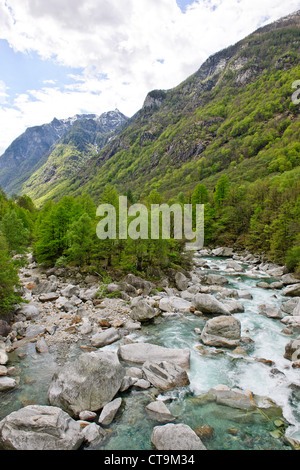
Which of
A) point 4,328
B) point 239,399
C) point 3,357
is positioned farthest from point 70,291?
point 239,399

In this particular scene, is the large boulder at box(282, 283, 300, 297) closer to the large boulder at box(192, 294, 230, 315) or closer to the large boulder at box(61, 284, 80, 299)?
the large boulder at box(192, 294, 230, 315)

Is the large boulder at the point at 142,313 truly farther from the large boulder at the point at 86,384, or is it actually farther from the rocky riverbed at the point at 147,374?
the large boulder at the point at 86,384

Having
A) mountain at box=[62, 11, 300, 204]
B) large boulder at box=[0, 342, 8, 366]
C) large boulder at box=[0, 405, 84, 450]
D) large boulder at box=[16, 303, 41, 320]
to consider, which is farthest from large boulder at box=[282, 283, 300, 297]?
mountain at box=[62, 11, 300, 204]

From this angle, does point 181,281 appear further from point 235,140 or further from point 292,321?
point 235,140

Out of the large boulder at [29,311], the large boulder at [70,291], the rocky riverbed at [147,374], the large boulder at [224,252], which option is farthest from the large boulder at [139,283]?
the large boulder at [224,252]

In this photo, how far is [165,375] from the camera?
12.0 metres

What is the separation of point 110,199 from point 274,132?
116 m

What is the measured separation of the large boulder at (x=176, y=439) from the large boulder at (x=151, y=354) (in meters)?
4.72

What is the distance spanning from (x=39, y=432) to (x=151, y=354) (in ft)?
23.2

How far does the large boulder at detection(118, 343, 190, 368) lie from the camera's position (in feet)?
44.2

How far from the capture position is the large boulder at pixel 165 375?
458 inches

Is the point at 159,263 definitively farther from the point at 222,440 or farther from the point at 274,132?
the point at 274,132
